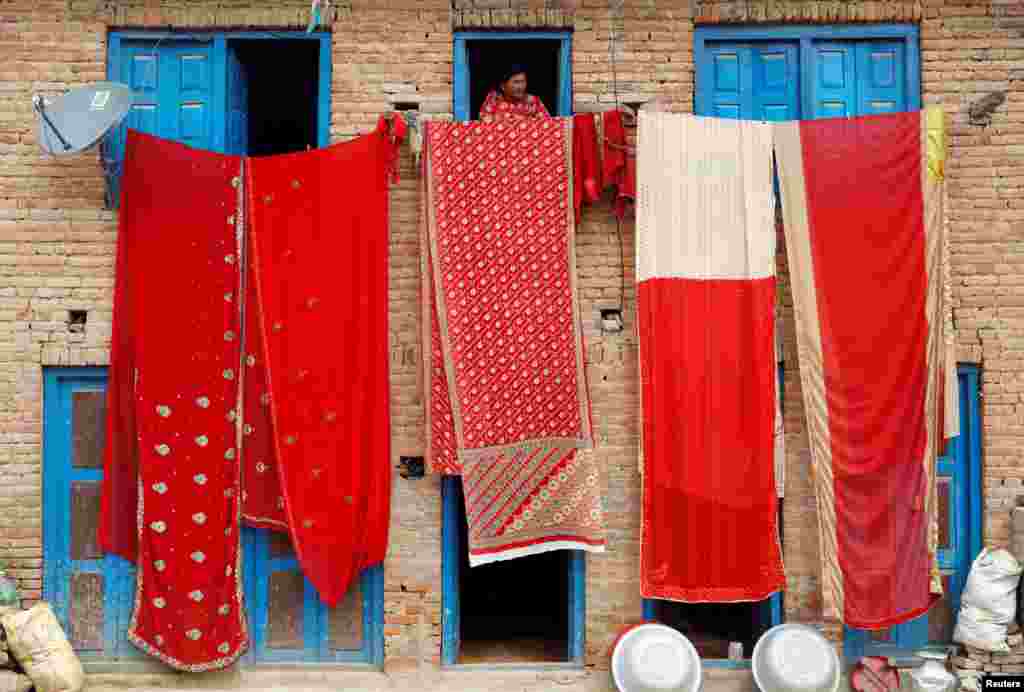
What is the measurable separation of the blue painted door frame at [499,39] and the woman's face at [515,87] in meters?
0.27

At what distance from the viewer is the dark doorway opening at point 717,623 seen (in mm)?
6812

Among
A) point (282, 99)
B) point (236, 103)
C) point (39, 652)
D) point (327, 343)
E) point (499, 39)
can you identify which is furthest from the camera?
point (282, 99)

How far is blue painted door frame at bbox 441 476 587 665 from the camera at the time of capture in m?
6.58

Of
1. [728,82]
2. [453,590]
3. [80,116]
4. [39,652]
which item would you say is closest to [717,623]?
[453,590]

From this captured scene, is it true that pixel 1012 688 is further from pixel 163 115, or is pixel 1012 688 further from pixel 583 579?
pixel 163 115

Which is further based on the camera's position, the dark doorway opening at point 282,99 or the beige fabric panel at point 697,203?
the dark doorway opening at point 282,99

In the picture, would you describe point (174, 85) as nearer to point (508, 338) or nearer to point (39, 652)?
point (508, 338)

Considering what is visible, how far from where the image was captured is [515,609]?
881cm

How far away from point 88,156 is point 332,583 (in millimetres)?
3534

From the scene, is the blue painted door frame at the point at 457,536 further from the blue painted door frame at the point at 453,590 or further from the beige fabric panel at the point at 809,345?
the beige fabric panel at the point at 809,345

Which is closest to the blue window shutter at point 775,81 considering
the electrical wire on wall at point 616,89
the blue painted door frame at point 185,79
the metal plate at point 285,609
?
the electrical wire on wall at point 616,89

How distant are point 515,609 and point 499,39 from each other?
5.17 metres

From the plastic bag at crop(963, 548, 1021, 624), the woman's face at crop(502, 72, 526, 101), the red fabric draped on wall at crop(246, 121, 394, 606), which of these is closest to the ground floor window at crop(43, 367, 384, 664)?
the red fabric draped on wall at crop(246, 121, 394, 606)

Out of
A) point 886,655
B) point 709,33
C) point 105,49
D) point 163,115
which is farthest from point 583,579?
point 105,49
